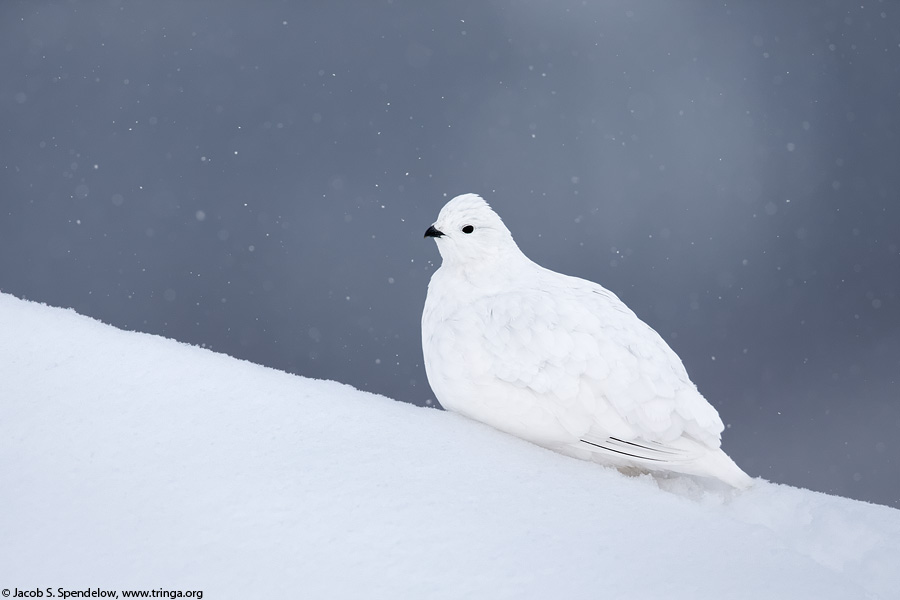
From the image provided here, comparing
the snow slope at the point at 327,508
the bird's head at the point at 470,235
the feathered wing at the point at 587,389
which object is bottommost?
the snow slope at the point at 327,508

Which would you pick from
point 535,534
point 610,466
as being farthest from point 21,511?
point 610,466

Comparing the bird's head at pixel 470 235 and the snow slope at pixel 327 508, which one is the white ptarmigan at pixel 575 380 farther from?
the bird's head at pixel 470 235

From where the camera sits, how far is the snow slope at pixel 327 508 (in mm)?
2162

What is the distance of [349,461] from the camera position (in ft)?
9.57

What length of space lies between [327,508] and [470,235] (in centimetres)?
255

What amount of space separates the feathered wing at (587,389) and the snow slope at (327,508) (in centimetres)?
17

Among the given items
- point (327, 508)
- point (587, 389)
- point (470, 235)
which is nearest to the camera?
point (327, 508)

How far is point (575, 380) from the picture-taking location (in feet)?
12.3

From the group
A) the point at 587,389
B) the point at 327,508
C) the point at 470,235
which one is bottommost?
the point at 327,508

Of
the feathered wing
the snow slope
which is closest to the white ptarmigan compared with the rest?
the feathered wing

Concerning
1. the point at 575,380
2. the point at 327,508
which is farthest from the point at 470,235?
the point at 327,508

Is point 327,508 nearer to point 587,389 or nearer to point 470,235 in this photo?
point 587,389

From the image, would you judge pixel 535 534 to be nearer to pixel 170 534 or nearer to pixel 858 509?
pixel 170 534

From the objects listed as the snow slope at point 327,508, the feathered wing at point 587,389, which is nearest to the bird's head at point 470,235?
the feathered wing at point 587,389
